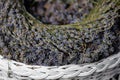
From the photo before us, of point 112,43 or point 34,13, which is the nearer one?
point 112,43

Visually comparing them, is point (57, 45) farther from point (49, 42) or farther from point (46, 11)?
point (46, 11)

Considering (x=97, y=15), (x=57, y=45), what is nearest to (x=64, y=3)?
(x=97, y=15)

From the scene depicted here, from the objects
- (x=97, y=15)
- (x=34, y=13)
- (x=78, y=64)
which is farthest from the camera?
(x=34, y=13)

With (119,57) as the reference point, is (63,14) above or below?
above

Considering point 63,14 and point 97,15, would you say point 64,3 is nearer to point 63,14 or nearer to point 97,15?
point 63,14

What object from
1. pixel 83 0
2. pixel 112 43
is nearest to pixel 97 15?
pixel 112 43

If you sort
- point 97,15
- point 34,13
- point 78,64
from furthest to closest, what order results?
point 34,13, point 97,15, point 78,64

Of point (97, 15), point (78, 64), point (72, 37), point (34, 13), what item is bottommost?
point (78, 64)
